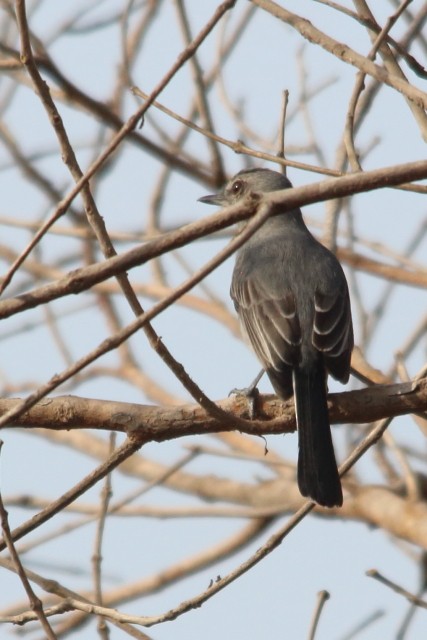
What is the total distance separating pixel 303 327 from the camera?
18.9 feet

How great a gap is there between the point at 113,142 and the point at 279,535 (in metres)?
1.56

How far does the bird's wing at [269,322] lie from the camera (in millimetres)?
5625

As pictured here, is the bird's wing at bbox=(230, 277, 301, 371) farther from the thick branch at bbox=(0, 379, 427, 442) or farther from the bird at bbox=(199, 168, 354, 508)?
the thick branch at bbox=(0, 379, 427, 442)

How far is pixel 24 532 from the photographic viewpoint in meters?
3.98

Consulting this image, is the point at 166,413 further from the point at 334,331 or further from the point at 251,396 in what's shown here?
the point at 334,331

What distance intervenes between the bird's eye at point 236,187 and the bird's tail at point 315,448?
2.79 m

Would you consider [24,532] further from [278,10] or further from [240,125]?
[240,125]

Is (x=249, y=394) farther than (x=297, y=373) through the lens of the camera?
No

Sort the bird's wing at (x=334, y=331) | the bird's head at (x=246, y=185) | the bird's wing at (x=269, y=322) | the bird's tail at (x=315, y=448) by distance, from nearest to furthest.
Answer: the bird's tail at (x=315, y=448) → the bird's wing at (x=334, y=331) → the bird's wing at (x=269, y=322) → the bird's head at (x=246, y=185)

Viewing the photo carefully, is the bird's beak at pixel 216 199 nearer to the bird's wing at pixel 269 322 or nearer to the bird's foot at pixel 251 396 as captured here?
the bird's wing at pixel 269 322

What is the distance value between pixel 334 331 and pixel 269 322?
381mm

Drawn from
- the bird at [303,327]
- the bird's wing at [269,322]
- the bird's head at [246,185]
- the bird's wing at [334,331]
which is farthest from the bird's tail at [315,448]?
the bird's head at [246,185]

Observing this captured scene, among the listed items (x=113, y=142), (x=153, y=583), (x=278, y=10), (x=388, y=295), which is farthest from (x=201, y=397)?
(x=153, y=583)

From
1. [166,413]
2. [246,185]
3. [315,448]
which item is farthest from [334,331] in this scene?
[246,185]
